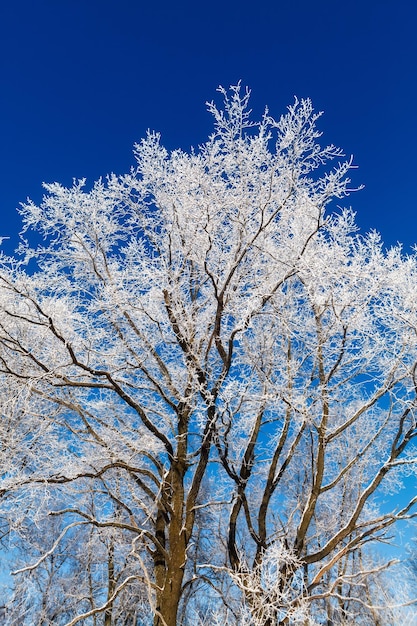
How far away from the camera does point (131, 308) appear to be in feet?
33.5

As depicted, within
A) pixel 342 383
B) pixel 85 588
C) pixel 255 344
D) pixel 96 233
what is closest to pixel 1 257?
pixel 96 233

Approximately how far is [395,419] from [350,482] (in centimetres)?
539

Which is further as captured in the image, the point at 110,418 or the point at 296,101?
the point at 110,418

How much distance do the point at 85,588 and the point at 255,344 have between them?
12.5 metres

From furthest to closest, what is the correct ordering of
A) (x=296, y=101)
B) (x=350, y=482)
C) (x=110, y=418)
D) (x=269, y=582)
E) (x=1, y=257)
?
1. (x=350, y=482)
2. (x=110, y=418)
3. (x=1, y=257)
4. (x=296, y=101)
5. (x=269, y=582)

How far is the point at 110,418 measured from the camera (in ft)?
37.1

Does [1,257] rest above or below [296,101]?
below

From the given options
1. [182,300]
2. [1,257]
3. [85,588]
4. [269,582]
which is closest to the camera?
[269,582]

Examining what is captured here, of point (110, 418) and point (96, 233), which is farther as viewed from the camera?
point (110, 418)

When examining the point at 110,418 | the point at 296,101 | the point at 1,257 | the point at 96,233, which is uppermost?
the point at 296,101

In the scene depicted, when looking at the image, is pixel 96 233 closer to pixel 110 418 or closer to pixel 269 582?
pixel 110 418

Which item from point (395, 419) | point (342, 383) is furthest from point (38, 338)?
point (395, 419)

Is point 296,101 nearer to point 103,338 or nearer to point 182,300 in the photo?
point 182,300

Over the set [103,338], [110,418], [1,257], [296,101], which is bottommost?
[110,418]
